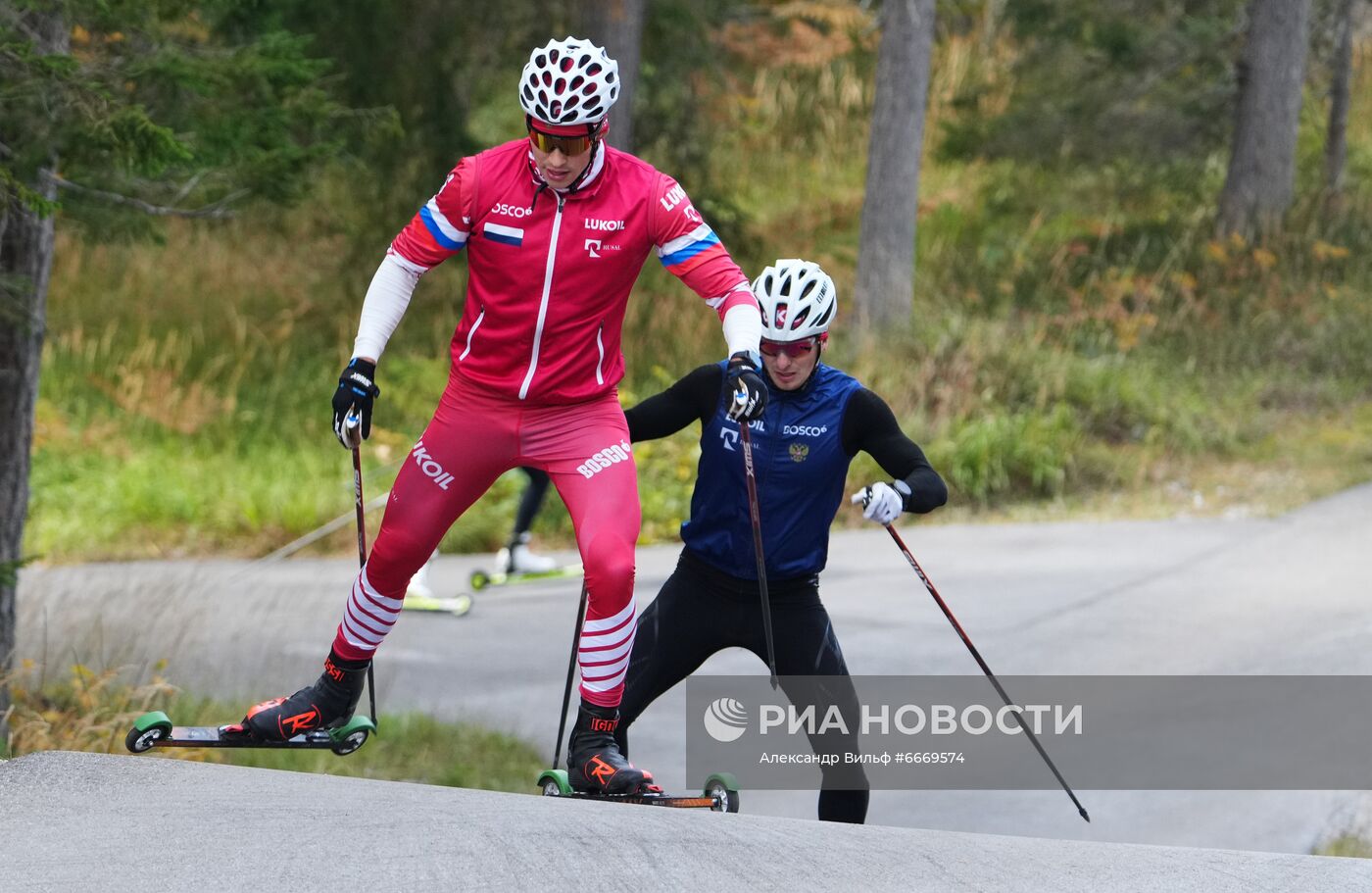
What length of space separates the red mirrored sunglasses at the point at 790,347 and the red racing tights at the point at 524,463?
0.60 meters

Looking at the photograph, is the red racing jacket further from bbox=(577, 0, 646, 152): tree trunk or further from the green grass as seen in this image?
bbox=(577, 0, 646, 152): tree trunk

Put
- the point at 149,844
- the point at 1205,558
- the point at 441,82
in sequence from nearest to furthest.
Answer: the point at 149,844, the point at 1205,558, the point at 441,82

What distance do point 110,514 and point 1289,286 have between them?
38.0 feet

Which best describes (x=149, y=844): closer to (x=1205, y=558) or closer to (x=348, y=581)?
(x=348, y=581)

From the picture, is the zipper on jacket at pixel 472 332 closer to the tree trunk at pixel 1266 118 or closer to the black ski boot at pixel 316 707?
the black ski boot at pixel 316 707

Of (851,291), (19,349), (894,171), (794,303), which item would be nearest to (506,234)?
(794,303)

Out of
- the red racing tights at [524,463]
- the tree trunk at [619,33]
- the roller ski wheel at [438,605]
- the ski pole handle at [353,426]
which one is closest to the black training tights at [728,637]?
the red racing tights at [524,463]

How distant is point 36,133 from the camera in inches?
251

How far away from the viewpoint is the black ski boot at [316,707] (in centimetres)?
546

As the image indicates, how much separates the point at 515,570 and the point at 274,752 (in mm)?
3314

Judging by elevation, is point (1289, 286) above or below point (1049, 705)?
above

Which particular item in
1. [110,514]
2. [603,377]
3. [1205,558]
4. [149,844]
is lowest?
[110,514]

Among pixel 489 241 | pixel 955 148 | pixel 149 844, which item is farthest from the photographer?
pixel 955 148

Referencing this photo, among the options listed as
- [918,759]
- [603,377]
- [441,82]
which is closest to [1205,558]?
[918,759]
